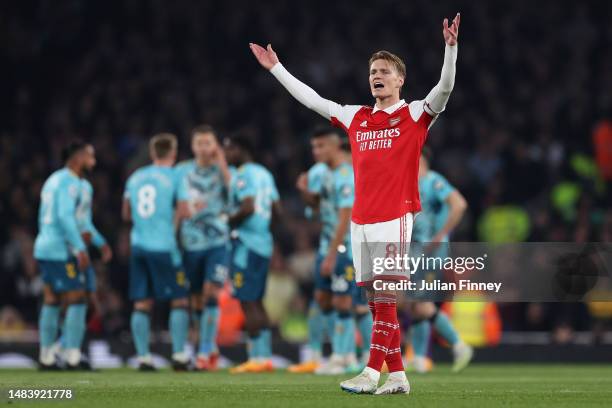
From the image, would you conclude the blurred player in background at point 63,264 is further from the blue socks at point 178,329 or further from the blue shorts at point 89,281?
the blue socks at point 178,329

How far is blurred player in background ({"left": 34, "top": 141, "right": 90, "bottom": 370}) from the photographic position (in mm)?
11852

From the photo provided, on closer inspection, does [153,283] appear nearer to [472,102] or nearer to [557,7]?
[472,102]

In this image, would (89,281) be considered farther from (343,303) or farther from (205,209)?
(343,303)

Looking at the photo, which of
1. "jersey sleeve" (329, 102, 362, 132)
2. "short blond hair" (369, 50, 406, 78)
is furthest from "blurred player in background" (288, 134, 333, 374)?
"short blond hair" (369, 50, 406, 78)

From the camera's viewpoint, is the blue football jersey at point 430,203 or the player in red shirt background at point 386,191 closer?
the player in red shirt background at point 386,191

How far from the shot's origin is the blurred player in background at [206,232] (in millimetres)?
12367

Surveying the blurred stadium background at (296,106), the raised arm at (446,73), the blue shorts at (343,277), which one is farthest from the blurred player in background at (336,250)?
the blurred stadium background at (296,106)

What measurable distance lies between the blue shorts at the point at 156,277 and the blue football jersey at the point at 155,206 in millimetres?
89

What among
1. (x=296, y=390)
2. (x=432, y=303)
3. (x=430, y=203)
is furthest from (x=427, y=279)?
(x=430, y=203)

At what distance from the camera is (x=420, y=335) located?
11.9 metres

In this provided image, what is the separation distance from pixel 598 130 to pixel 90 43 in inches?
352

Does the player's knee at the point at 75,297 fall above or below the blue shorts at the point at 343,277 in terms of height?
below

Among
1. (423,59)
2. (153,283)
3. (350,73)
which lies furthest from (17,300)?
(423,59)

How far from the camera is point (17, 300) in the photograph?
1611cm
